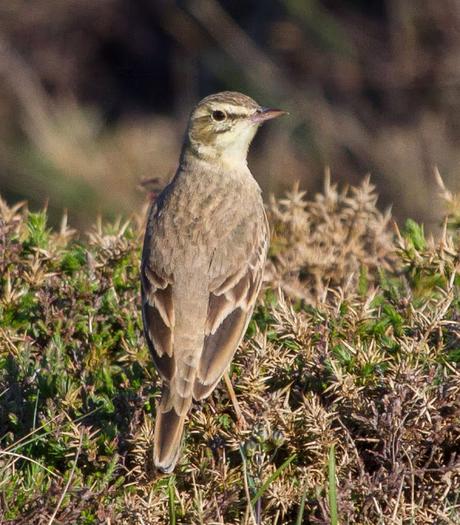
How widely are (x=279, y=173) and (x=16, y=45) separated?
5263 mm

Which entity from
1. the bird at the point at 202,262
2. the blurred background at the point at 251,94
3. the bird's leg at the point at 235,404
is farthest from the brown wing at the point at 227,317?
the blurred background at the point at 251,94

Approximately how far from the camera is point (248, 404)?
575 cm

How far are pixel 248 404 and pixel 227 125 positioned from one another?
2238mm

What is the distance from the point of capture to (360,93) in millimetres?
17031

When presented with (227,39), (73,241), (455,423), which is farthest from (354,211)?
(227,39)

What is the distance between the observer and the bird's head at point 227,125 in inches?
288

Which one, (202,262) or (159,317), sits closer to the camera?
(159,317)

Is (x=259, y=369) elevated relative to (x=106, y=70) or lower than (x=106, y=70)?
elevated

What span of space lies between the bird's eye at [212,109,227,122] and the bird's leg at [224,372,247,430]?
6.92 feet

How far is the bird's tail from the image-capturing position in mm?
5215

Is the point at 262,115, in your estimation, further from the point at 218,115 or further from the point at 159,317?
the point at 159,317

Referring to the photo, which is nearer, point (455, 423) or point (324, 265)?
point (455, 423)

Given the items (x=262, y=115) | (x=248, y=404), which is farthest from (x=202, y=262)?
(x=262, y=115)

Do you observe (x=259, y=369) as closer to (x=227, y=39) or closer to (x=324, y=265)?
(x=324, y=265)
